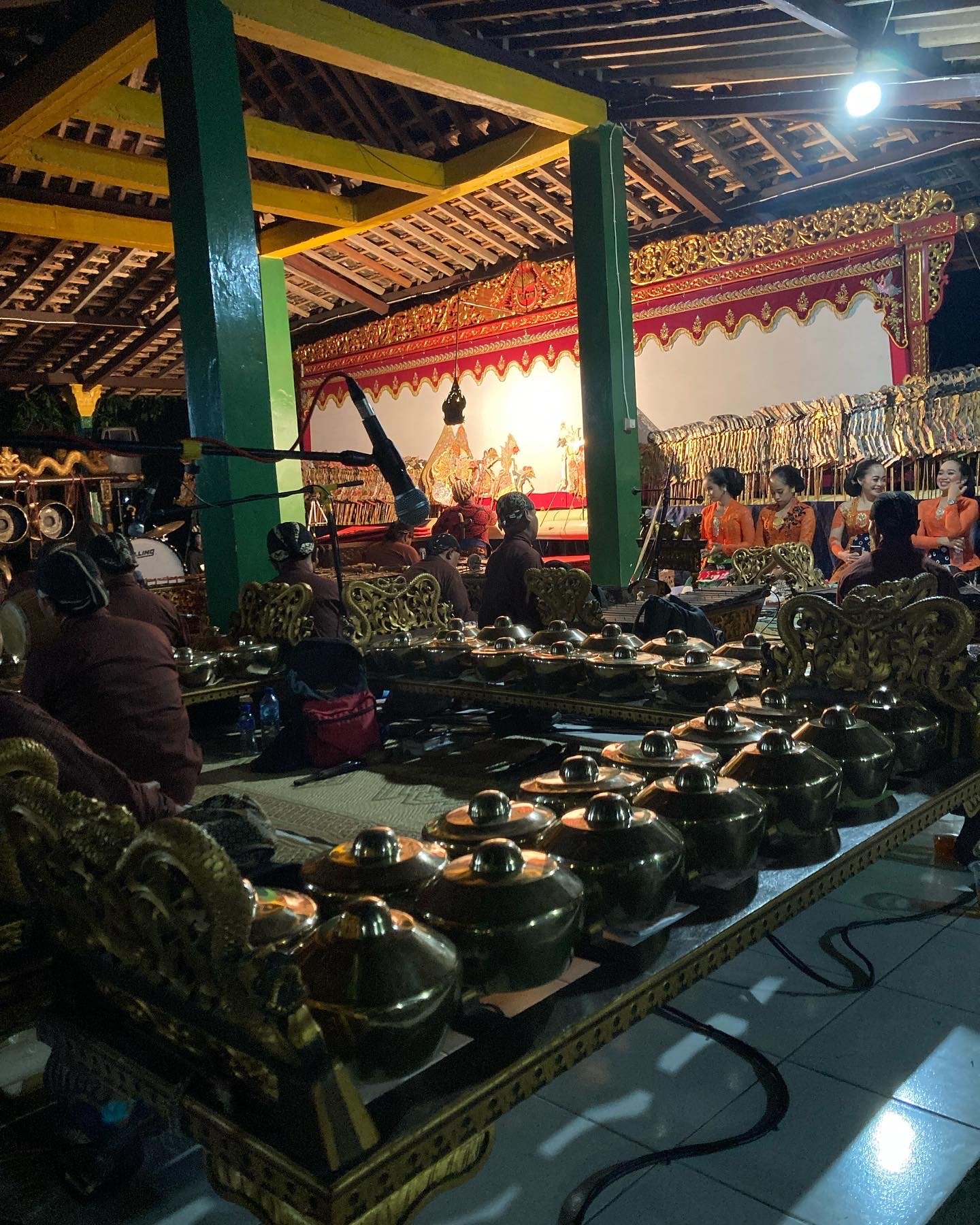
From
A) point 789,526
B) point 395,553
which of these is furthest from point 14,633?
point 789,526

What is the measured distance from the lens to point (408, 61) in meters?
6.01

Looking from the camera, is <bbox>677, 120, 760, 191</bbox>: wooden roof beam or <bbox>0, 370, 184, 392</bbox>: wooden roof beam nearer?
<bbox>677, 120, 760, 191</bbox>: wooden roof beam

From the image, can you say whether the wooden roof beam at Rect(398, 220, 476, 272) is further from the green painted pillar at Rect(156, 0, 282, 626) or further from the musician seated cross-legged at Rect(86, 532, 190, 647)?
the musician seated cross-legged at Rect(86, 532, 190, 647)

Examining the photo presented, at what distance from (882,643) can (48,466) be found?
12.8 meters

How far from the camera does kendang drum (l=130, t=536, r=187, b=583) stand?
8355 mm

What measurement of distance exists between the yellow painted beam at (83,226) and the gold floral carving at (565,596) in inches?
189

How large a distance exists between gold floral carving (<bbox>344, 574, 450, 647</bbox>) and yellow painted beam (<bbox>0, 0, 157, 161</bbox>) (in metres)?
3.33

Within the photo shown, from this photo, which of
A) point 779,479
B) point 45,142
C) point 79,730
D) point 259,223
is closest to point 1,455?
point 259,223

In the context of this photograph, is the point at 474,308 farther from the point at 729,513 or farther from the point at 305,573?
the point at 305,573

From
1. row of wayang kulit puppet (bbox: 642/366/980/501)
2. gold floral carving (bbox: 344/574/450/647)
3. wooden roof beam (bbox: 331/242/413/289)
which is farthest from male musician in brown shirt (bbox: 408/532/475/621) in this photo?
wooden roof beam (bbox: 331/242/413/289)

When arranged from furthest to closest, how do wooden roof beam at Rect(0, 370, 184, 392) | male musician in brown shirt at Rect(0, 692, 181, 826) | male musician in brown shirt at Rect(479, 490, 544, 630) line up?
wooden roof beam at Rect(0, 370, 184, 392) < male musician in brown shirt at Rect(479, 490, 544, 630) < male musician in brown shirt at Rect(0, 692, 181, 826)

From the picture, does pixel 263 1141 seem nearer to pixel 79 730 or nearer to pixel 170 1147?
pixel 170 1147

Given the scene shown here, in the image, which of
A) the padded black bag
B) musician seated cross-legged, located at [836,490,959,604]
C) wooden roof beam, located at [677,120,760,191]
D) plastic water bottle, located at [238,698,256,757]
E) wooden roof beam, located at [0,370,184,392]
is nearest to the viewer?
musician seated cross-legged, located at [836,490,959,604]

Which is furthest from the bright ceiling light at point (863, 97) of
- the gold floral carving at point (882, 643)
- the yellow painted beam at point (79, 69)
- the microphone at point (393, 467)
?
the microphone at point (393, 467)
